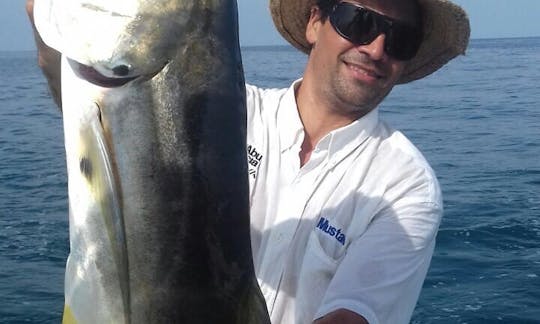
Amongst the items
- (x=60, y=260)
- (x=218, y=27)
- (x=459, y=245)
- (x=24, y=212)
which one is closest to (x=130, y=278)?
(x=218, y=27)

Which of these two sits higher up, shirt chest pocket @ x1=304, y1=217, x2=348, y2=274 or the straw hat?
the straw hat

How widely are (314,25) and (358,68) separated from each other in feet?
1.79

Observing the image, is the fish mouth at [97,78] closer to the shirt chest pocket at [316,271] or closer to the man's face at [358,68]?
the shirt chest pocket at [316,271]

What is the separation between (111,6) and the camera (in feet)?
6.82

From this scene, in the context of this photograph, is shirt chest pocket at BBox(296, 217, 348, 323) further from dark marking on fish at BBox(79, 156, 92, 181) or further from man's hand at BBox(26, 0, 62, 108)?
dark marking on fish at BBox(79, 156, 92, 181)

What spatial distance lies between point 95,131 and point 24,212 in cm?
1059

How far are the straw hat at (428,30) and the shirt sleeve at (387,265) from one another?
1.00 meters

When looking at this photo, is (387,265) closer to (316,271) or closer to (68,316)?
(316,271)

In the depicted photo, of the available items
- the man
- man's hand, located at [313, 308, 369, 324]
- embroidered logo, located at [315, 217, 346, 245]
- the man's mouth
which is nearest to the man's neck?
the man

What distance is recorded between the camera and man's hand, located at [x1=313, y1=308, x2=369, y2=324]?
3.10 meters

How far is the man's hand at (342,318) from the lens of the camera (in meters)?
3.10

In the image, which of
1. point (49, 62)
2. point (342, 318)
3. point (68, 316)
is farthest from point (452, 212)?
point (68, 316)

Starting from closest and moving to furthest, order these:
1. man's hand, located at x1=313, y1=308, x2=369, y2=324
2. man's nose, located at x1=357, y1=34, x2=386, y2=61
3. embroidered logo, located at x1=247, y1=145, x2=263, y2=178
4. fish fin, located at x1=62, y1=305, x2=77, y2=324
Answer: fish fin, located at x1=62, y1=305, x2=77, y2=324 → man's hand, located at x1=313, y1=308, x2=369, y2=324 → embroidered logo, located at x1=247, y1=145, x2=263, y2=178 → man's nose, located at x1=357, y1=34, x2=386, y2=61

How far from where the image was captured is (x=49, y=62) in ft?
9.05
